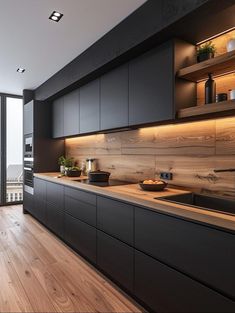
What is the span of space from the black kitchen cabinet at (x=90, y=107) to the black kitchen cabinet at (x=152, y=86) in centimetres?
68

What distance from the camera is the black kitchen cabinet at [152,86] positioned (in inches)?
73.9

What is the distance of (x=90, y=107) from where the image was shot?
300cm

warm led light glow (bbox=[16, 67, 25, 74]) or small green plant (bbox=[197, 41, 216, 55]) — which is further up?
warm led light glow (bbox=[16, 67, 25, 74])

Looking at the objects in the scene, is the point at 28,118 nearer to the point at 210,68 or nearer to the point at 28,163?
the point at 28,163

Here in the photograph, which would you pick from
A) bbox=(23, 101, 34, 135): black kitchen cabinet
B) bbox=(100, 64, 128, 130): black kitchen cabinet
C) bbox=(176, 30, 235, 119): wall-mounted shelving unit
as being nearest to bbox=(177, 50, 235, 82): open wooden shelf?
bbox=(176, 30, 235, 119): wall-mounted shelving unit

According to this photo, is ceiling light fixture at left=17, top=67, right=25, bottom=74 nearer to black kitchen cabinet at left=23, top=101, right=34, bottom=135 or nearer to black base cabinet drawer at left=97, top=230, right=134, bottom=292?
black kitchen cabinet at left=23, top=101, right=34, bottom=135

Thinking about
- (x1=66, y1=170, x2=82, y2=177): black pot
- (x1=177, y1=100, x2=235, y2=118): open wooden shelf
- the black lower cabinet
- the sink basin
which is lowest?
the black lower cabinet

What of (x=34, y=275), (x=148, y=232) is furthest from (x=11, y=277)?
(x=148, y=232)

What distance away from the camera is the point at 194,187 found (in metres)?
2.15

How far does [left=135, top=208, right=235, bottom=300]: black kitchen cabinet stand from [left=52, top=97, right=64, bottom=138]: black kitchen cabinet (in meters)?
2.60

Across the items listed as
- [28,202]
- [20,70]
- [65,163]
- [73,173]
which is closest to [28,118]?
[20,70]

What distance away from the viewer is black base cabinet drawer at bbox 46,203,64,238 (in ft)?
9.99

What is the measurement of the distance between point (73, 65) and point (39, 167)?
201 centimetres

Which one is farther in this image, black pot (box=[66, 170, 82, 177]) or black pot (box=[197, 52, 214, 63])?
black pot (box=[66, 170, 82, 177])
